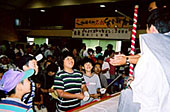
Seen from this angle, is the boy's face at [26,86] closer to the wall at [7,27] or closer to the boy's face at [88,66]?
the boy's face at [88,66]

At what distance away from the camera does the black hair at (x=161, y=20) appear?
4.38ft

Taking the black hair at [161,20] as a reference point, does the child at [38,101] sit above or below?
below

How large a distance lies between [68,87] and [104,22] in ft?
25.2

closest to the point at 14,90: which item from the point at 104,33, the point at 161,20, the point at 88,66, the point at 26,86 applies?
the point at 26,86

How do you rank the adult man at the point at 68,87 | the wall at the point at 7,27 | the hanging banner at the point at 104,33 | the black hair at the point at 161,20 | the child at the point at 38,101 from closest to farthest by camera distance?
the black hair at the point at 161,20, the adult man at the point at 68,87, the child at the point at 38,101, the hanging banner at the point at 104,33, the wall at the point at 7,27

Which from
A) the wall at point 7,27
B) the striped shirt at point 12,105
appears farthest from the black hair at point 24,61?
the wall at point 7,27

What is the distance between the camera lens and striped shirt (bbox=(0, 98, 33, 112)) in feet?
5.41

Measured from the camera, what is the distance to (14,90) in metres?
1.73

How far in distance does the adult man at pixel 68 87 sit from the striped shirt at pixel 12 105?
1025mm

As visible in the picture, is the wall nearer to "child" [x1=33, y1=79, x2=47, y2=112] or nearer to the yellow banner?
the yellow banner

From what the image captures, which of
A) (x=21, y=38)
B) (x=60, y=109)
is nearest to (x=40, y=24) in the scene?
(x=21, y=38)

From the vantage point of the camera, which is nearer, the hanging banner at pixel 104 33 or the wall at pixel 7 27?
the hanging banner at pixel 104 33

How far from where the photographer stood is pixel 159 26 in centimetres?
135

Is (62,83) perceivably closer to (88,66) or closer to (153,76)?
(88,66)
